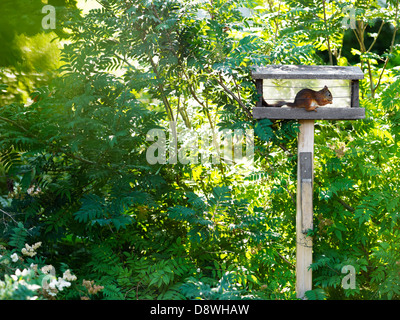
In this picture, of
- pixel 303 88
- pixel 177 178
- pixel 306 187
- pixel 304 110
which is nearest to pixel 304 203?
pixel 306 187

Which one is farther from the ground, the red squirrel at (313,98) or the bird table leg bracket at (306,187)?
the red squirrel at (313,98)

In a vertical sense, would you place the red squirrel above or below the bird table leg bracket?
above

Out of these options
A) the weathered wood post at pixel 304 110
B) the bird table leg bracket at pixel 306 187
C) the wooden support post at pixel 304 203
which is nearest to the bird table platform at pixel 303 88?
the weathered wood post at pixel 304 110

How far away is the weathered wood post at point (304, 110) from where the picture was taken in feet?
8.45

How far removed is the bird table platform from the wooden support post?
0.13 m

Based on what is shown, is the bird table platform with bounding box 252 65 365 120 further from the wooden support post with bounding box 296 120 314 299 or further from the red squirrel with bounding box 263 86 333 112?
the wooden support post with bounding box 296 120 314 299

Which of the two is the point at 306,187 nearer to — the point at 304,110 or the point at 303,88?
the point at 304,110

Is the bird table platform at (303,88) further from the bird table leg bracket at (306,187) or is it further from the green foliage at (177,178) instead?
the bird table leg bracket at (306,187)

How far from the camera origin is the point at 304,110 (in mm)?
2592

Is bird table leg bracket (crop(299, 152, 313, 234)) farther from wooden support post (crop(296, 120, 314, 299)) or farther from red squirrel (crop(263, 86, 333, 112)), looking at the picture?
red squirrel (crop(263, 86, 333, 112))

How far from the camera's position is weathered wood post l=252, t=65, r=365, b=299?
2.58 meters

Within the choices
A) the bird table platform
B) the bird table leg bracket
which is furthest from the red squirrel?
the bird table leg bracket

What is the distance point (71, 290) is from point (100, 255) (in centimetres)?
29

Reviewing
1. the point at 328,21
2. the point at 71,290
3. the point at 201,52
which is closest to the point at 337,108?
the point at 201,52
